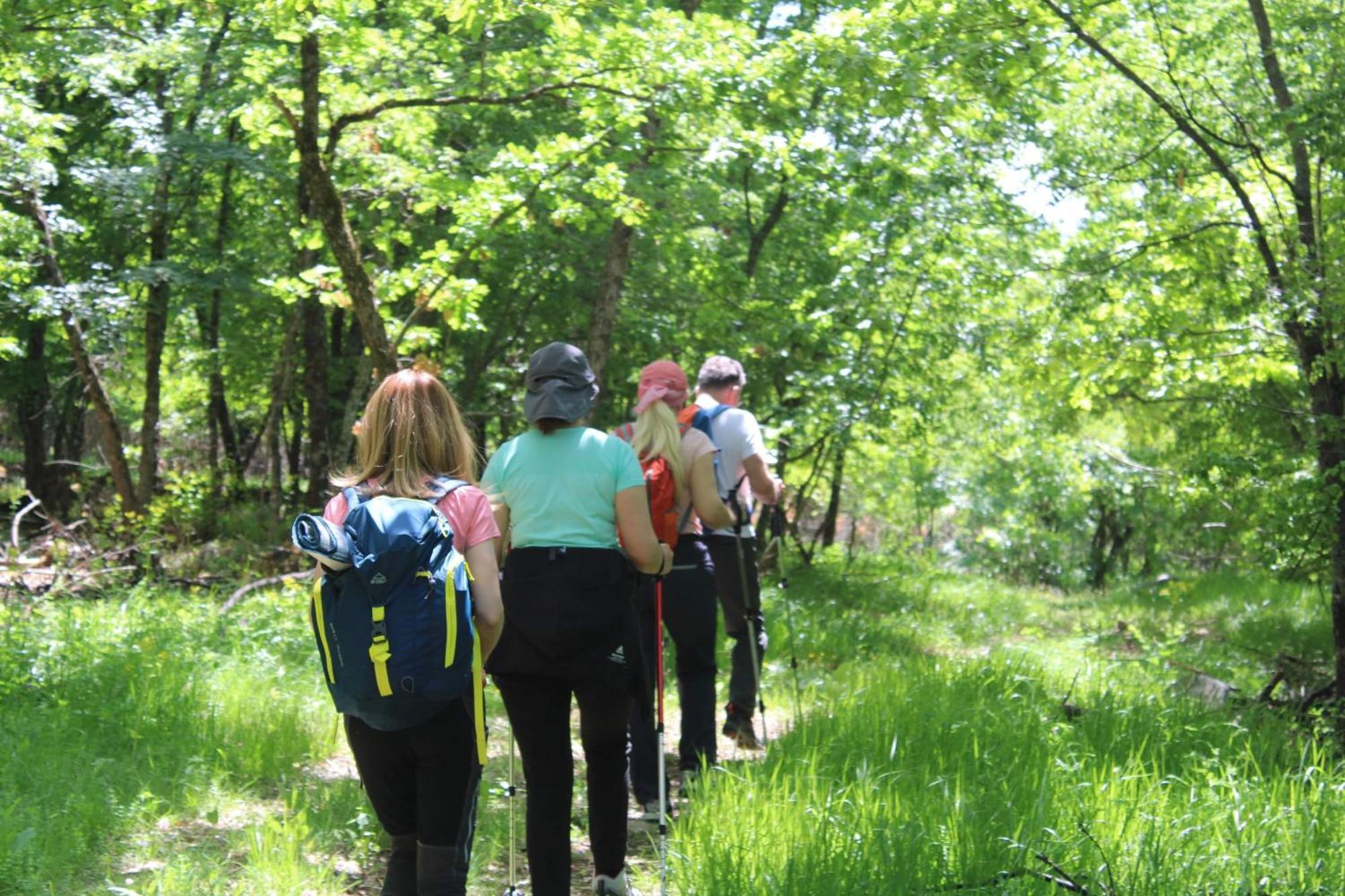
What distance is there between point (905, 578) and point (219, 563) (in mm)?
7965

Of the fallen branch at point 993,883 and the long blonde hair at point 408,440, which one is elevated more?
the long blonde hair at point 408,440

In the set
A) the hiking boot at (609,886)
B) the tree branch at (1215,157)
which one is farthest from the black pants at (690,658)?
the tree branch at (1215,157)

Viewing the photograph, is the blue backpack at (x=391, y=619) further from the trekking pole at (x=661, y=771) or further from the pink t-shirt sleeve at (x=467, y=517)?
the trekking pole at (x=661, y=771)

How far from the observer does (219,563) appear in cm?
1310

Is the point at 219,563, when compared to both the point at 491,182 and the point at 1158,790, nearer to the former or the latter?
the point at 491,182

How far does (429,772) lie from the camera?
3258 mm

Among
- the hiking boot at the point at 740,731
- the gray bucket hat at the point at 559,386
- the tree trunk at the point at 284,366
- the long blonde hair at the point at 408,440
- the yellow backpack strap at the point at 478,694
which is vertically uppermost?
the tree trunk at the point at 284,366

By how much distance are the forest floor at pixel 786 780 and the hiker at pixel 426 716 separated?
82 cm

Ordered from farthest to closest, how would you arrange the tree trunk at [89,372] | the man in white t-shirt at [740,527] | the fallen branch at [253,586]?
the tree trunk at [89,372] → the fallen branch at [253,586] → the man in white t-shirt at [740,527]

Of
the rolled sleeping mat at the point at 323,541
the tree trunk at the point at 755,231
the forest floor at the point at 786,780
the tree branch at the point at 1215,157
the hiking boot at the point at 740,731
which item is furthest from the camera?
the tree trunk at the point at 755,231

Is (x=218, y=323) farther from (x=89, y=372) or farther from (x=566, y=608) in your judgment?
(x=566, y=608)

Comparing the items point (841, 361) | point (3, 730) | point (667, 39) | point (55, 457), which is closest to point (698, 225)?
point (841, 361)

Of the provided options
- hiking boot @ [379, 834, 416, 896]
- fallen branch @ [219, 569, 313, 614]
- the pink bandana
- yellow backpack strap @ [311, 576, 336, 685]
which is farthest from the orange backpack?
fallen branch @ [219, 569, 313, 614]

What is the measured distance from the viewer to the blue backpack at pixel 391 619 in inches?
120
